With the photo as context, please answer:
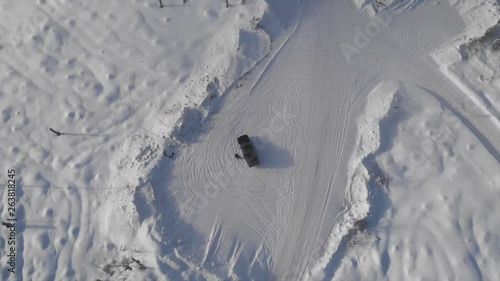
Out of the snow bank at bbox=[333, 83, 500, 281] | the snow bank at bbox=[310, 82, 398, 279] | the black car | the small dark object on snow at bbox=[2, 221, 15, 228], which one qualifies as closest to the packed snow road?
the snow bank at bbox=[310, 82, 398, 279]

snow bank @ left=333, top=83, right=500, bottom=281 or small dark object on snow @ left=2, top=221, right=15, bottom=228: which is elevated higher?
small dark object on snow @ left=2, top=221, right=15, bottom=228

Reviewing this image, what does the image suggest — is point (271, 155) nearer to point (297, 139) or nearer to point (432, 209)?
point (297, 139)

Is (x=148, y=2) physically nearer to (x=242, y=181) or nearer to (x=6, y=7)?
(x=6, y=7)

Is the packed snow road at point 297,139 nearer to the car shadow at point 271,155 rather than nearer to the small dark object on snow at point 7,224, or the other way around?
the car shadow at point 271,155

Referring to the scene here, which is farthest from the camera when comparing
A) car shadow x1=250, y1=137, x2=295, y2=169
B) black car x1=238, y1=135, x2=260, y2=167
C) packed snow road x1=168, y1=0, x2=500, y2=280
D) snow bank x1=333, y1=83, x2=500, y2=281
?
car shadow x1=250, y1=137, x2=295, y2=169

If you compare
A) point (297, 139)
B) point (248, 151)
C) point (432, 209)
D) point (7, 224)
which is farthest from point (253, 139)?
point (7, 224)

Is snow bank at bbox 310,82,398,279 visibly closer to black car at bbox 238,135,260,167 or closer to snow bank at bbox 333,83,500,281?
snow bank at bbox 333,83,500,281
